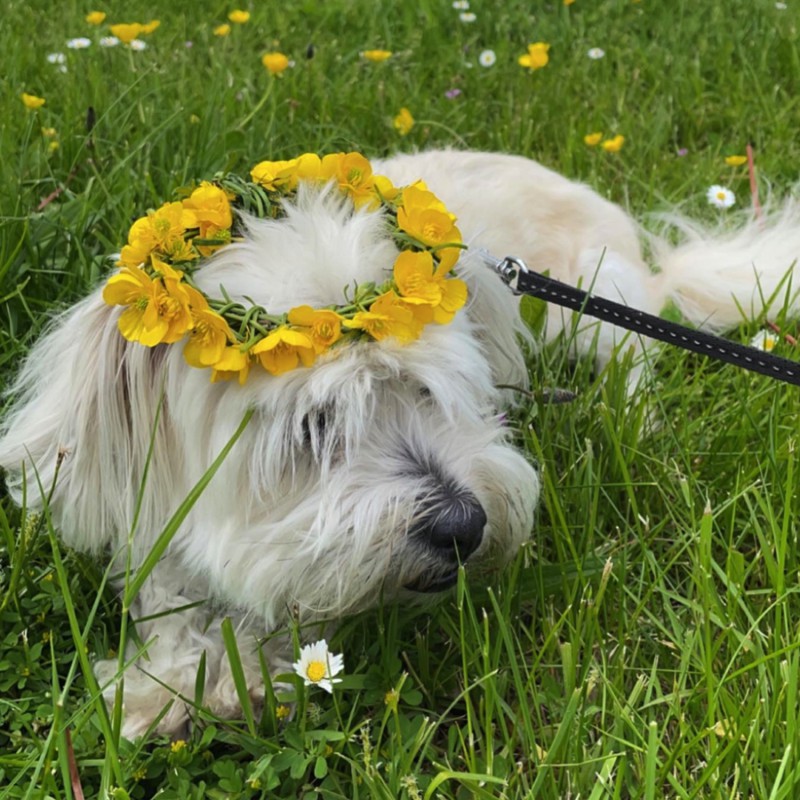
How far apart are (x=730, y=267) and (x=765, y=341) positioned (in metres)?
0.51

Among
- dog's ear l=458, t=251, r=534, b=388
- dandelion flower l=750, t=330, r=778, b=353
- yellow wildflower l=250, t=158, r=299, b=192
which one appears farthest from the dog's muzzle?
dandelion flower l=750, t=330, r=778, b=353

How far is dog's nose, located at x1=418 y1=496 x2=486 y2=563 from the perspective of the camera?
160 cm

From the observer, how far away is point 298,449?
1675 mm

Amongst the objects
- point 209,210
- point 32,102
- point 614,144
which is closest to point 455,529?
point 209,210

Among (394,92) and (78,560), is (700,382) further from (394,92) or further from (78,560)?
(394,92)

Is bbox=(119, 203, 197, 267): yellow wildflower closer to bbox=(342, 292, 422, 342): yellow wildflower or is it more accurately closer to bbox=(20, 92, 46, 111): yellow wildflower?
bbox=(342, 292, 422, 342): yellow wildflower

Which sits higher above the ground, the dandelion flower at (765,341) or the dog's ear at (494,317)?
the dog's ear at (494,317)

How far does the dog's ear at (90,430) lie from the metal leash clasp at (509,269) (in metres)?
0.76

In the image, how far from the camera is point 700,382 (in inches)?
98.3

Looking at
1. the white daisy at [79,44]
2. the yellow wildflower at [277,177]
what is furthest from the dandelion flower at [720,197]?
the white daisy at [79,44]

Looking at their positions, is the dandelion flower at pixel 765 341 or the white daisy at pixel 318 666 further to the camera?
the dandelion flower at pixel 765 341

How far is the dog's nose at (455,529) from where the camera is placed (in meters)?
1.60

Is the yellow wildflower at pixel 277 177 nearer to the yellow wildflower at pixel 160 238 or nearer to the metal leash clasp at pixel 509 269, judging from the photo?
the yellow wildflower at pixel 160 238

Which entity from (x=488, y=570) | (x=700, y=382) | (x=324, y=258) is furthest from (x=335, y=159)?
(x=700, y=382)
